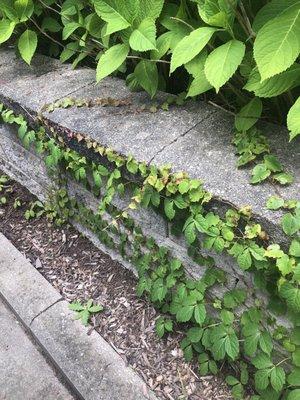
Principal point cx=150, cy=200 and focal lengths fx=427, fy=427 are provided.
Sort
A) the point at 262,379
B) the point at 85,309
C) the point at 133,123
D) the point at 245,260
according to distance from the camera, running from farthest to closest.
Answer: the point at 85,309
the point at 133,123
the point at 262,379
the point at 245,260

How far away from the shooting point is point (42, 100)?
8.21 feet

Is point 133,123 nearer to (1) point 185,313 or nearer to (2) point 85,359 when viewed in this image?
(1) point 185,313

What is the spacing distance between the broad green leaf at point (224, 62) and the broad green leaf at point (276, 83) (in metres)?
0.10

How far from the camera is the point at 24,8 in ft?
8.34

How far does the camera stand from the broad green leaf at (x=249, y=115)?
184cm

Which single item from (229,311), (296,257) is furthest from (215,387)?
(296,257)

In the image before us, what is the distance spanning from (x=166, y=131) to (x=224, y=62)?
510 mm

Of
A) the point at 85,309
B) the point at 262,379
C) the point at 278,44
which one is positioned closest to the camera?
the point at 278,44

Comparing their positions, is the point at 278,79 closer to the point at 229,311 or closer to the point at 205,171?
the point at 205,171

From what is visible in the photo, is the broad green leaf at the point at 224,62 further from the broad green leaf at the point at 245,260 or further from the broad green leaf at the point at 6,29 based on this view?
the broad green leaf at the point at 6,29

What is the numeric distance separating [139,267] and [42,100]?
1.12 m

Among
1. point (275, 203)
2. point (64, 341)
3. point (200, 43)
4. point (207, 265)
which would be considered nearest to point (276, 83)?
point (200, 43)

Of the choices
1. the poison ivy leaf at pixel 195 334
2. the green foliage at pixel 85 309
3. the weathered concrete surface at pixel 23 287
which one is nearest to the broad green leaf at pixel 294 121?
the poison ivy leaf at pixel 195 334

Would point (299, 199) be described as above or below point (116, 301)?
above
